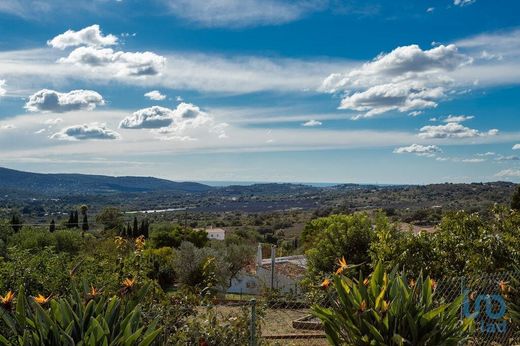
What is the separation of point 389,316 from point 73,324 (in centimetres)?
251

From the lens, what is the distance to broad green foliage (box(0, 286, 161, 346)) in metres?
3.65

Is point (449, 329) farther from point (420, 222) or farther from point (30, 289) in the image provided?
point (420, 222)

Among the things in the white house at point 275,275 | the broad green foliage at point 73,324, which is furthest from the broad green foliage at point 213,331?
the white house at point 275,275

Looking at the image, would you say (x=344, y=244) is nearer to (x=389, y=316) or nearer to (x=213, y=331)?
(x=213, y=331)

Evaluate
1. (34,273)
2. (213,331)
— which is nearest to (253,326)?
(213,331)

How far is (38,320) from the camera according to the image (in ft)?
12.3

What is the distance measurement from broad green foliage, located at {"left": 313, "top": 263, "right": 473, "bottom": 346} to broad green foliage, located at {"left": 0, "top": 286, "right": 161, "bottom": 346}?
1678 mm

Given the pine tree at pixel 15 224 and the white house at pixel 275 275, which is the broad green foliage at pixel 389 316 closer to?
the white house at pixel 275 275

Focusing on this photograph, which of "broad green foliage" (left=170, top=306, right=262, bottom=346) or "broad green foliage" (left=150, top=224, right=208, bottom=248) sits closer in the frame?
"broad green foliage" (left=170, top=306, right=262, bottom=346)

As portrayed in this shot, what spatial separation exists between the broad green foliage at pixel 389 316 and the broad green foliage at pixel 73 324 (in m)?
1.68

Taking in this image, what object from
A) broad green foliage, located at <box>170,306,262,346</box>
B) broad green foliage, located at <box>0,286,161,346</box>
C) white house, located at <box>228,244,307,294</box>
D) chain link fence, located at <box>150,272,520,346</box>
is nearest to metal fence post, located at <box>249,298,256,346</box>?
chain link fence, located at <box>150,272,520,346</box>

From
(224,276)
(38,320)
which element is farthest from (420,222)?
(38,320)

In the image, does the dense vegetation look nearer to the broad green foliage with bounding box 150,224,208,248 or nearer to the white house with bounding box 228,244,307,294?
the white house with bounding box 228,244,307,294

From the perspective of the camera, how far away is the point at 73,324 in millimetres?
3814
